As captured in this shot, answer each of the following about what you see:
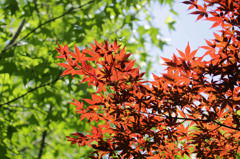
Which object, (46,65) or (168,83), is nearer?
(168,83)

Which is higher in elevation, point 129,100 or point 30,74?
point 30,74

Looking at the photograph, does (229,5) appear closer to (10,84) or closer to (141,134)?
(141,134)

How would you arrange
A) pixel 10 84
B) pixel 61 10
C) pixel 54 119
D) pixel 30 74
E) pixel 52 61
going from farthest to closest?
pixel 61 10 → pixel 10 84 → pixel 54 119 → pixel 30 74 → pixel 52 61

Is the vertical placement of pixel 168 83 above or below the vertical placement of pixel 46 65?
below

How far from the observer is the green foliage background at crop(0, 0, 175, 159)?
2.72 meters

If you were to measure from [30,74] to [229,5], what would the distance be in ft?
7.93

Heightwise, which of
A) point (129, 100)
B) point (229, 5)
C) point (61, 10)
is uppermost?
point (61, 10)

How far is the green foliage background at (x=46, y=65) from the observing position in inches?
107

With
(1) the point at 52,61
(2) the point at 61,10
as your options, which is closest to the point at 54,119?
(1) the point at 52,61

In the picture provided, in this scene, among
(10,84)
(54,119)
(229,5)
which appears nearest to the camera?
(229,5)

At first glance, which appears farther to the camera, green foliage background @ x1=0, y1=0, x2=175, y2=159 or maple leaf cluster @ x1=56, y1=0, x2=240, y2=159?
green foliage background @ x1=0, y1=0, x2=175, y2=159

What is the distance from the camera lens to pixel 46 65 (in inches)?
101

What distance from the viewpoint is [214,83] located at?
1292 millimetres

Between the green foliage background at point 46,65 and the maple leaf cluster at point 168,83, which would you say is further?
the green foliage background at point 46,65
